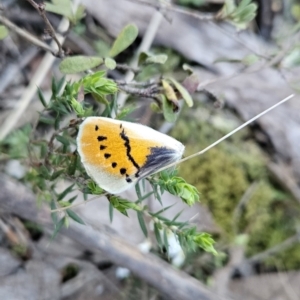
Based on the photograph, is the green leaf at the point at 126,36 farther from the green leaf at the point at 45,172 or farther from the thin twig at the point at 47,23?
the green leaf at the point at 45,172

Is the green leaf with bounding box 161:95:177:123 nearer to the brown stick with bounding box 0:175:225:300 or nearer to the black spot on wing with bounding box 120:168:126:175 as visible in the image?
the black spot on wing with bounding box 120:168:126:175

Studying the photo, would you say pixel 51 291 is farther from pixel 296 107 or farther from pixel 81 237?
pixel 296 107

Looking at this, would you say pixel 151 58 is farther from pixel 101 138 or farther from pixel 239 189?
pixel 239 189

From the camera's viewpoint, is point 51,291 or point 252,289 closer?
point 51,291

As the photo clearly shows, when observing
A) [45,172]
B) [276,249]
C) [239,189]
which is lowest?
[276,249]

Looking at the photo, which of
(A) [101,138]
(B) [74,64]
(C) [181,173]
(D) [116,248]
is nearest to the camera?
(A) [101,138]

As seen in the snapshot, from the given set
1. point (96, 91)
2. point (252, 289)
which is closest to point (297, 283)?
→ point (252, 289)

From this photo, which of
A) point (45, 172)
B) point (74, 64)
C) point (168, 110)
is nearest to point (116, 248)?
point (45, 172)
